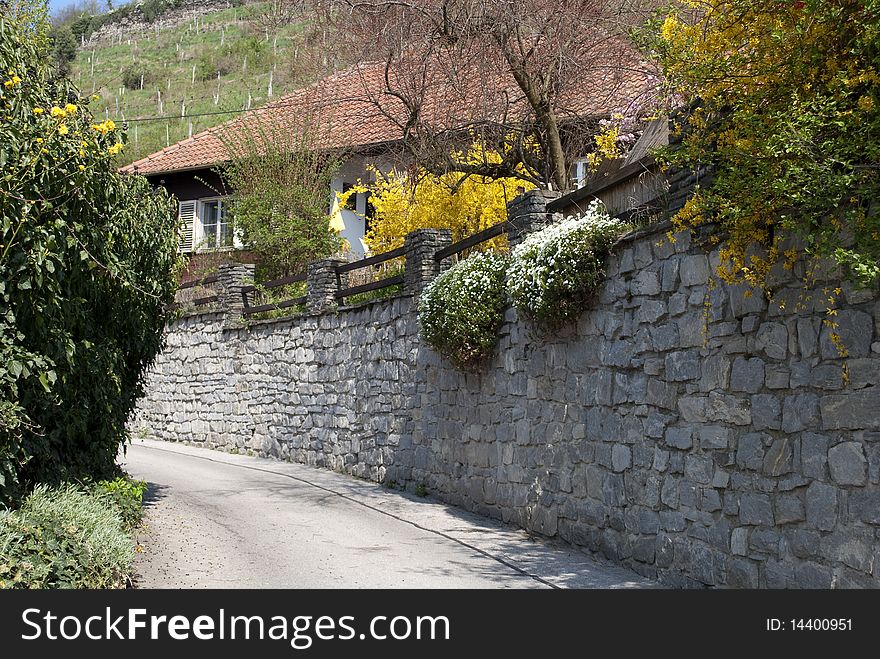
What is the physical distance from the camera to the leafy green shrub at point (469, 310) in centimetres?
1094

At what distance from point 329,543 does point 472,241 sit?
4.31 metres

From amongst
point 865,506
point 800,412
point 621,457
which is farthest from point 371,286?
point 865,506

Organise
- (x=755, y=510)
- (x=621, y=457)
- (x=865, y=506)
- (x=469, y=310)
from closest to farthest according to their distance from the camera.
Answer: (x=865, y=506)
(x=755, y=510)
(x=621, y=457)
(x=469, y=310)

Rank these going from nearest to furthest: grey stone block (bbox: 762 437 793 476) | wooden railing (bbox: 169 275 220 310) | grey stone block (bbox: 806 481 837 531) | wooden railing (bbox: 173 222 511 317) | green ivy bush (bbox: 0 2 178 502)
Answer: grey stone block (bbox: 806 481 837 531) → grey stone block (bbox: 762 437 793 476) → green ivy bush (bbox: 0 2 178 502) → wooden railing (bbox: 173 222 511 317) → wooden railing (bbox: 169 275 220 310)

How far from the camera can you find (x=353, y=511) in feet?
38.1

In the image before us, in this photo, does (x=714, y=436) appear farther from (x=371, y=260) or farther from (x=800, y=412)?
(x=371, y=260)

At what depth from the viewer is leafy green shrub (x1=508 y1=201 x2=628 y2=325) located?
8757mm

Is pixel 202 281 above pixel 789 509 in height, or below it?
above

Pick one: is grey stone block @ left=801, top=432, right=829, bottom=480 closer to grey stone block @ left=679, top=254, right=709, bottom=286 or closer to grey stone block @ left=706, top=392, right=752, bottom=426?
grey stone block @ left=706, top=392, right=752, bottom=426

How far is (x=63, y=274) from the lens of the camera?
290 inches

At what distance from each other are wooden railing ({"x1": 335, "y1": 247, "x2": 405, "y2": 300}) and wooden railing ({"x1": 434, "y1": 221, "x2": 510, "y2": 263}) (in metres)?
1.12

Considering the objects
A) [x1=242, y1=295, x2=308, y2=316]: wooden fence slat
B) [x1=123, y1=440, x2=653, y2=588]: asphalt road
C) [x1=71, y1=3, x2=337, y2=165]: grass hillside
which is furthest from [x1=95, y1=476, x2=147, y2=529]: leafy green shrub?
[x1=71, y1=3, x2=337, y2=165]: grass hillside

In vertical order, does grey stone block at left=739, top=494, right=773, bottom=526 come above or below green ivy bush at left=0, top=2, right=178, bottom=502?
below

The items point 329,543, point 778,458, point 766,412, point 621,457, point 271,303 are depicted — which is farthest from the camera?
point 271,303
